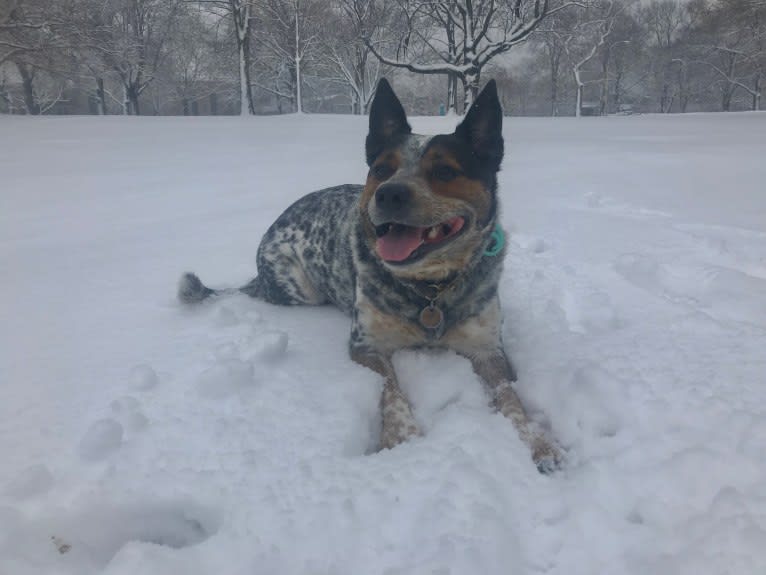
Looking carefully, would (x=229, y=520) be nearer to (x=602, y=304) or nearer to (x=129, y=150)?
(x=602, y=304)

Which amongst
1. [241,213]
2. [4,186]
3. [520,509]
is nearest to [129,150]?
[4,186]

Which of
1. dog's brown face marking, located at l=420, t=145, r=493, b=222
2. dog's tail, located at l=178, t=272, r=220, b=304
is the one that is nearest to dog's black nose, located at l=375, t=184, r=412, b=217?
dog's brown face marking, located at l=420, t=145, r=493, b=222

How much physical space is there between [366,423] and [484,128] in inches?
68.2

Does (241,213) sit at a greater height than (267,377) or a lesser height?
greater

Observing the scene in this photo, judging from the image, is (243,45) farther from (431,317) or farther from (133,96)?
(431,317)

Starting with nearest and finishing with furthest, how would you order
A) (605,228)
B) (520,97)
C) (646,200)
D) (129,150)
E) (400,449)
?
(400,449) → (605,228) → (646,200) → (129,150) → (520,97)

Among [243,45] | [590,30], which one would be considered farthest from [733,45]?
[243,45]

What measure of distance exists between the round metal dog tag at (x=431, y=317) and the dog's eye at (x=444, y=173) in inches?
27.2

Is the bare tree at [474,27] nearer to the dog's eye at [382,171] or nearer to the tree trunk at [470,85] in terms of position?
the tree trunk at [470,85]

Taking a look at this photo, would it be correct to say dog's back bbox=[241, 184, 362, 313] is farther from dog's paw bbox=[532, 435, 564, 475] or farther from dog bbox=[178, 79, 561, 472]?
dog's paw bbox=[532, 435, 564, 475]

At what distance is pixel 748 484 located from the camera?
5.50 ft

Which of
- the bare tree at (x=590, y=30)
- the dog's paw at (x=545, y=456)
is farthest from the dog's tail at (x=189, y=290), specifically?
the bare tree at (x=590, y=30)

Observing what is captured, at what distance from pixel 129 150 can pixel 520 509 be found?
37.8ft

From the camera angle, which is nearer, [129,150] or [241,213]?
[241,213]
